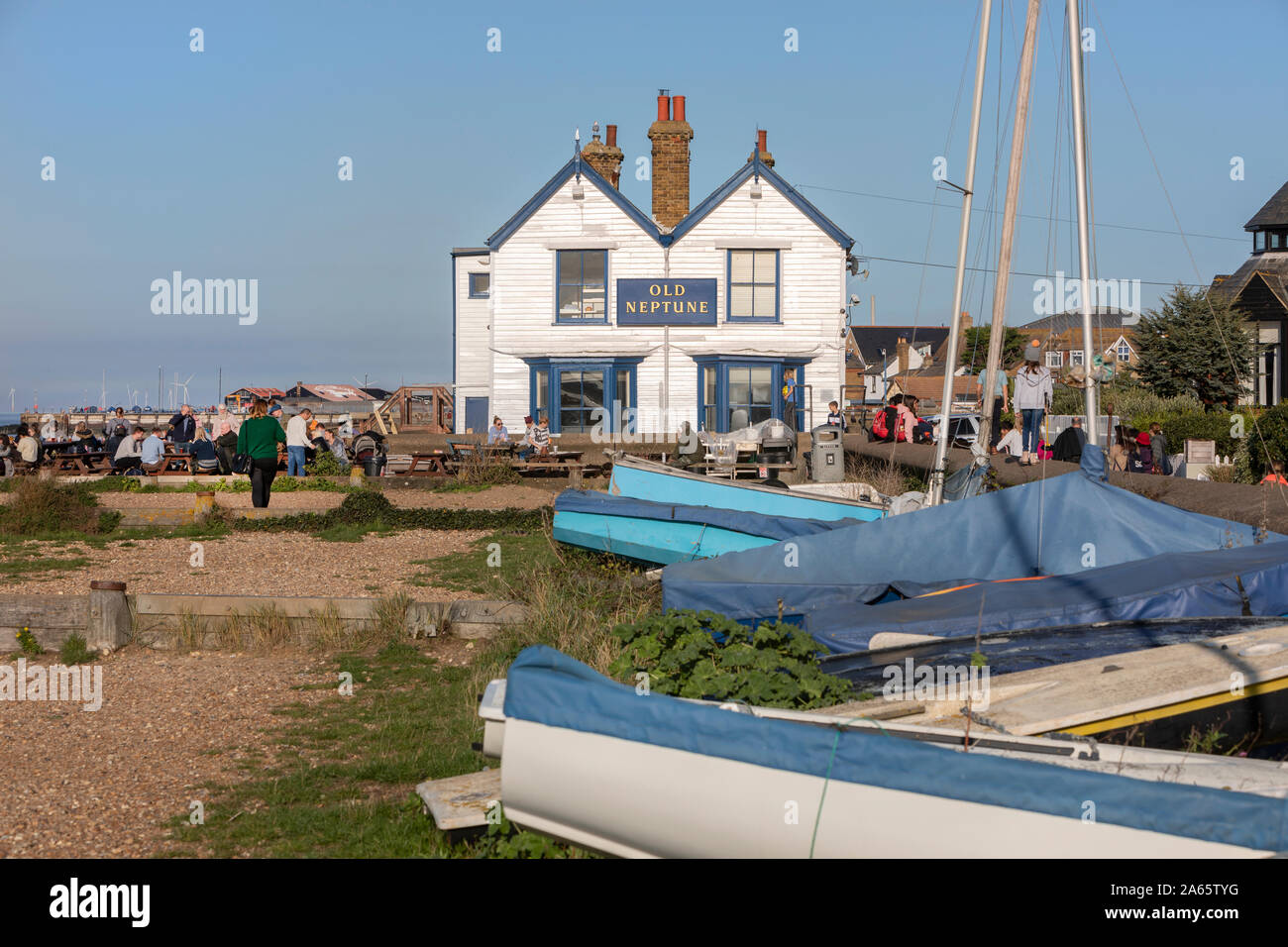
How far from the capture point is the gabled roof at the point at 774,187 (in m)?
31.2

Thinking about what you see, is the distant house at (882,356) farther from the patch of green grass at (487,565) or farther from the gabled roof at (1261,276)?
the patch of green grass at (487,565)

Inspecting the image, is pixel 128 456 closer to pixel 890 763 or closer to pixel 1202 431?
pixel 1202 431

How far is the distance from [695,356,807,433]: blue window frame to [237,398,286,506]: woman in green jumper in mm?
14188

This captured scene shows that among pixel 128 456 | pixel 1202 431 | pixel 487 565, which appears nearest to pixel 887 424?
pixel 1202 431

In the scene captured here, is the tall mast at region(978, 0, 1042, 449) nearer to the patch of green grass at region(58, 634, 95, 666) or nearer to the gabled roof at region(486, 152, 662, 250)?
the patch of green grass at region(58, 634, 95, 666)

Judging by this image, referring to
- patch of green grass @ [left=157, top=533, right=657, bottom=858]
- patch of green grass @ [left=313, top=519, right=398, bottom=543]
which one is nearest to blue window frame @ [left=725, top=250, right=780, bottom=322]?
patch of green grass @ [left=313, top=519, right=398, bottom=543]

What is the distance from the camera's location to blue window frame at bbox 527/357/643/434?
103 ft

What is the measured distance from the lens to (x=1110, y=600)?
8.12 meters

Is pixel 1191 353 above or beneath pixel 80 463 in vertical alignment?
above

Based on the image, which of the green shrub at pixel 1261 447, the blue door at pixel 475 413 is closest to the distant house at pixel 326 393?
the blue door at pixel 475 413

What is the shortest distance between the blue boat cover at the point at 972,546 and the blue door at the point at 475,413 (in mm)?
24716

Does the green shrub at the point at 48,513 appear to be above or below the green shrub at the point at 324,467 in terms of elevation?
below

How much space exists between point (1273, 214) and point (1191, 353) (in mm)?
16117
